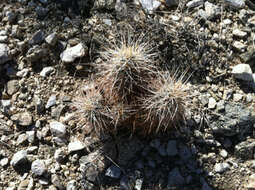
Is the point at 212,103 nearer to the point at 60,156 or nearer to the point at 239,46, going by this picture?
the point at 239,46

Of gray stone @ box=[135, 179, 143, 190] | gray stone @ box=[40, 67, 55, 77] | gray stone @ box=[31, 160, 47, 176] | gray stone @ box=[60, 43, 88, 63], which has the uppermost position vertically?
gray stone @ box=[60, 43, 88, 63]

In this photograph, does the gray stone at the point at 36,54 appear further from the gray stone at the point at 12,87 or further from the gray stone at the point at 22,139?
the gray stone at the point at 22,139

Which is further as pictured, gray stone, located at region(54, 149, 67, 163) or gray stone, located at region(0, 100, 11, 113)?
gray stone, located at region(0, 100, 11, 113)

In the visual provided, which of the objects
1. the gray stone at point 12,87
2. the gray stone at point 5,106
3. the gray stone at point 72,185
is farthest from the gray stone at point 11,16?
the gray stone at point 72,185

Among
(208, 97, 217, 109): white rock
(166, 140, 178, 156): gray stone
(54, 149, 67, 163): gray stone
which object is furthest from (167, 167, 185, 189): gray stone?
(54, 149, 67, 163): gray stone

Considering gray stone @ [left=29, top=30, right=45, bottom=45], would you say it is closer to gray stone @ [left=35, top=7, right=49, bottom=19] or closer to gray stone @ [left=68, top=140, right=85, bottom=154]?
gray stone @ [left=35, top=7, right=49, bottom=19]

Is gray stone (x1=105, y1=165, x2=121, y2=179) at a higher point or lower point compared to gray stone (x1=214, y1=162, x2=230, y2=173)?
lower
